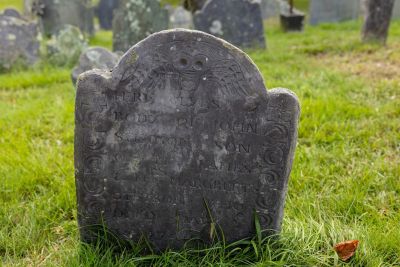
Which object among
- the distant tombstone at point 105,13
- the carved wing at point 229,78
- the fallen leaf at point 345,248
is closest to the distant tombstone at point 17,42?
the carved wing at point 229,78

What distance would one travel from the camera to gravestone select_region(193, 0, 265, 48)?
888cm

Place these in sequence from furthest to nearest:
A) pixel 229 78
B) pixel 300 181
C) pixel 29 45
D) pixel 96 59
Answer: pixel 29 45, pixel 96 59, pixel 300 181, pixel 229 78

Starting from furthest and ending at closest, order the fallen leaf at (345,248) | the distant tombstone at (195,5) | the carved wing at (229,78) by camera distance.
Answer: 1. the distant tombstone at (195,5)
2. the fallen leaf at (345,248)
3. the carved wing at (229,78)

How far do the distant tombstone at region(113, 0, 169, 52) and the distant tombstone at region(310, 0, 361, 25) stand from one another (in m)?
6.88

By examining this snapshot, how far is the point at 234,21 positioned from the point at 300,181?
5.94m

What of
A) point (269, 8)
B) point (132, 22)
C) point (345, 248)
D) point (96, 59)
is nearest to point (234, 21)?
point (132, 22)

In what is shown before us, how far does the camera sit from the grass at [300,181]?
104 inches

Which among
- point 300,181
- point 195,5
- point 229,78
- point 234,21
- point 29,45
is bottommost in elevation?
point 300,181

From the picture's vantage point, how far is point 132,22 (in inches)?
299

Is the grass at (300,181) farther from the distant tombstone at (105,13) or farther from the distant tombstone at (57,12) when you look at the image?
the distant tombstone at (105,13)

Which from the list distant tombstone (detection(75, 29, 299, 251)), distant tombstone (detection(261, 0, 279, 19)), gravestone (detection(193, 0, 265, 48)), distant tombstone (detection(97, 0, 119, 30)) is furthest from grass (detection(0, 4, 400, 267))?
distant tombstone (detection(97, 0, 119, 30))

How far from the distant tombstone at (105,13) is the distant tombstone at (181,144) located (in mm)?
15315

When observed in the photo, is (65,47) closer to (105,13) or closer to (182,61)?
(182,61)

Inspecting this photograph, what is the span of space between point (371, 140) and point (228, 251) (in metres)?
2.10
